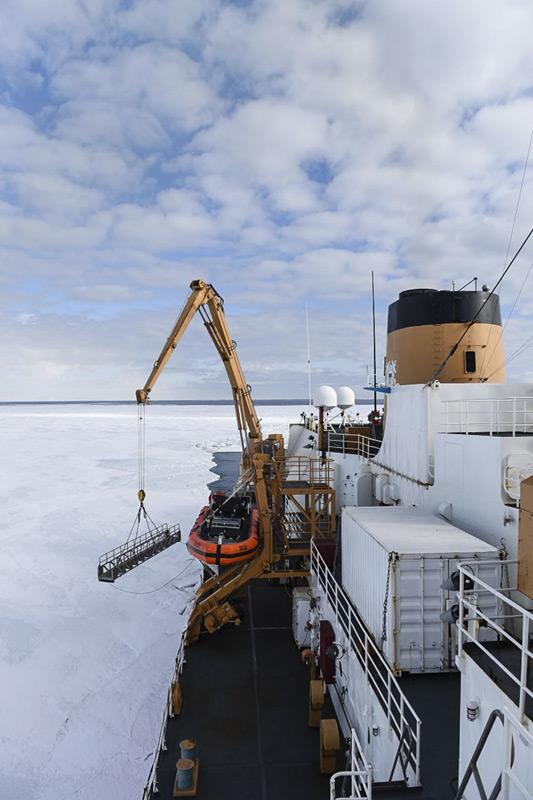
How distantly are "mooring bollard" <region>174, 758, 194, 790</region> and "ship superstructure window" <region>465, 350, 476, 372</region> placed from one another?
11.7 metres

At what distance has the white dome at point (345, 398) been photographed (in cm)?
2066

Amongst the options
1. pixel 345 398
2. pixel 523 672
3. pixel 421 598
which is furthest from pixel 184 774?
pixel 345 398

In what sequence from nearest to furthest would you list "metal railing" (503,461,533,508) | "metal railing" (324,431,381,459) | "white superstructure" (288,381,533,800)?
"white superstructure" (288,381,533,800), "metal railing" (503,461,533,508), "metal railing" (324,431,381,459)

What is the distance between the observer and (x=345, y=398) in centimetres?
2083

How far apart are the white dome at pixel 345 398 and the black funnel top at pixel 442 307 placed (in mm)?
6074

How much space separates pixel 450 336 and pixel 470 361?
37.0 inches

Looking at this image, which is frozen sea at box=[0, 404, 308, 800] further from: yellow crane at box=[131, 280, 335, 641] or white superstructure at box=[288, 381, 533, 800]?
white superstructure at box=[288, 381, 533, 800]

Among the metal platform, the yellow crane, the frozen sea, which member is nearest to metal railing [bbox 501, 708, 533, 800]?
the frozen sea

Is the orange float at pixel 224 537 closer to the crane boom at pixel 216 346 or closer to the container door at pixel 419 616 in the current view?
the crane boom at pixel 216 346

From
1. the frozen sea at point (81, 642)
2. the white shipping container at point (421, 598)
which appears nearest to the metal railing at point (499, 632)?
the white shipping container at point (421, 598)

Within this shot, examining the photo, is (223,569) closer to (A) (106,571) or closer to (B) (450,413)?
(A) (106,571)

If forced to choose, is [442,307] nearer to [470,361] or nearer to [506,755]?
[470,361]

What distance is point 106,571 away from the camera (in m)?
13.9

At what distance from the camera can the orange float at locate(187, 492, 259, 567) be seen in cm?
1335
